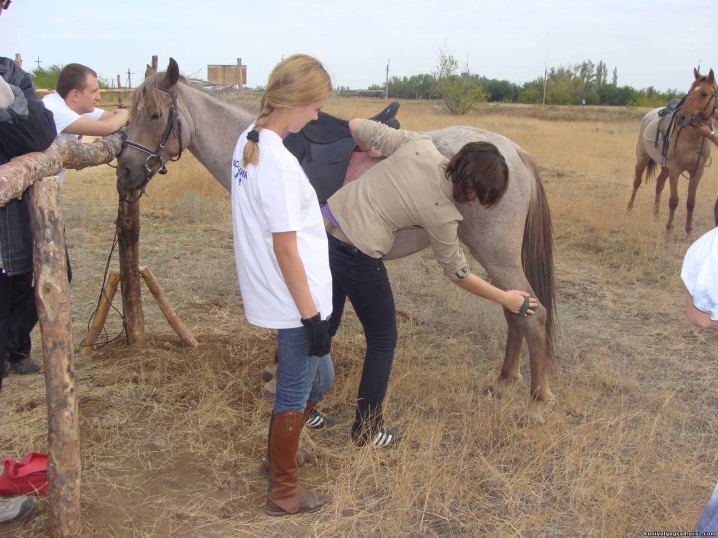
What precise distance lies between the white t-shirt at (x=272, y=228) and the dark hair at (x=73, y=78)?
7.82 feet

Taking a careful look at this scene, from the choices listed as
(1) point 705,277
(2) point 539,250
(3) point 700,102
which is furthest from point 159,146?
(3) point 700,102

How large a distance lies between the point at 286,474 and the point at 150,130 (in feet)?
7.55

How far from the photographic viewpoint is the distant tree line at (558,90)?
3516 centimetres

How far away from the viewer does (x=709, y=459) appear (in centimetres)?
312

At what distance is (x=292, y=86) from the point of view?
213 cm

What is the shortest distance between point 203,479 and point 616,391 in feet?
8.79

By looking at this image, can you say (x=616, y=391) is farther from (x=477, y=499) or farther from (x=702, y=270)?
(x=702, y=270)

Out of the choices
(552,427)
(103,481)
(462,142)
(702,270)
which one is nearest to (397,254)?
(462,142)

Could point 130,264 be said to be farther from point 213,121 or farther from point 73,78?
point 73,78

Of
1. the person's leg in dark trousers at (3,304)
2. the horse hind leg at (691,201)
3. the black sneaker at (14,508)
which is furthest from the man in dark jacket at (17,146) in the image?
the horse hind leg at (691,201)

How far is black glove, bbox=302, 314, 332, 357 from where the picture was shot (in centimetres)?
216

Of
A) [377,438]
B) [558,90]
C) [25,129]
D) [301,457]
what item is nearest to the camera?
[25,129]

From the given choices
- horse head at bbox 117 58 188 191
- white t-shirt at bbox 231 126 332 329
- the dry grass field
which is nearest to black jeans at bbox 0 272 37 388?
the dry grass field

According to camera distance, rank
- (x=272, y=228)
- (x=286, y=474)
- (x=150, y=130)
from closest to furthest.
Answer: (x=272, y=228)
(x=286, y=474)
(x=150, y=130)
